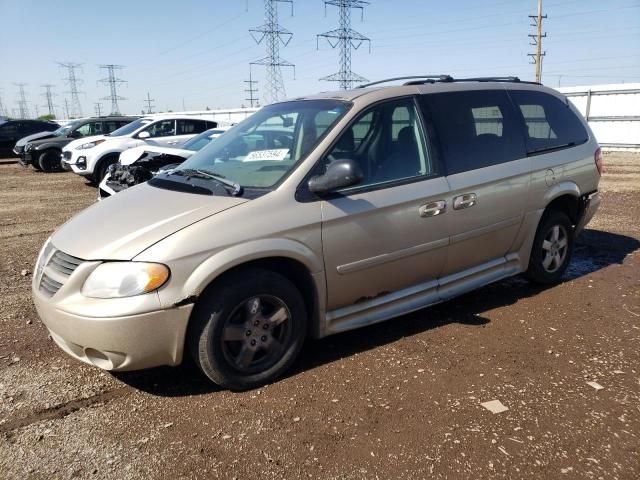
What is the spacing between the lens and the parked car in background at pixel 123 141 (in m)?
12.8

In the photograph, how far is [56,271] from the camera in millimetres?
3209

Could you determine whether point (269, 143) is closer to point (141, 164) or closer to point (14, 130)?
point (141, 164)

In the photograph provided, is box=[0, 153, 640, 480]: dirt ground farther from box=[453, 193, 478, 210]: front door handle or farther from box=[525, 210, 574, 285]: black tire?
box=[453, 193, 478, 210]: front door handle

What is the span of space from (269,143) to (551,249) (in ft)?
9.46

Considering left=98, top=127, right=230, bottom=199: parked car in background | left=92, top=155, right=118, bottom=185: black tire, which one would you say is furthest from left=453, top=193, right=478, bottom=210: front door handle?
left=92, top=155, right=118, bottom=185: black tire

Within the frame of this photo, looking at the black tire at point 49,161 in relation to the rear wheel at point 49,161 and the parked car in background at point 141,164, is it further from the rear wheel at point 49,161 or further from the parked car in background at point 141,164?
the parked car in background at point 141,164

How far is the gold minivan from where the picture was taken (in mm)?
3004

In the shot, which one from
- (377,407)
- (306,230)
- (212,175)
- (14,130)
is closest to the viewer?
(377,407)

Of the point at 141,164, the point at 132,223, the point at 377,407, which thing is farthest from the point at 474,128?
the point at 141,164

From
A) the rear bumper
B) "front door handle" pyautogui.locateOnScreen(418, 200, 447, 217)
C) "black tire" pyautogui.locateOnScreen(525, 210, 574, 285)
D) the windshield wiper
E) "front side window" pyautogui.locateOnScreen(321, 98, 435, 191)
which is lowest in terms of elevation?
"black tire" pyautogui.locateOnScreen(525, 210, 574, 285)

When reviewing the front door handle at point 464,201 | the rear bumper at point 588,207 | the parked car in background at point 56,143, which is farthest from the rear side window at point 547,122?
the parked car in background at point 56,143

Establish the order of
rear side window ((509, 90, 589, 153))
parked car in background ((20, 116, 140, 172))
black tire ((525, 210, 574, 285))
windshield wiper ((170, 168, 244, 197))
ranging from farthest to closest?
1. parked car in background ((20, 116, 140, 172))
2. black tire ((525, 210, 574, 285))
3. rear side window ((509, 90, 589, 153))
4. windshield wiper ((170, 168, 244, 197))

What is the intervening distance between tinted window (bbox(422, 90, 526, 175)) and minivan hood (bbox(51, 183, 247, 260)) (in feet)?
5.72

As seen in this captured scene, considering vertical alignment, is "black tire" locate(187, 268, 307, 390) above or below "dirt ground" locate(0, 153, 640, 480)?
above
